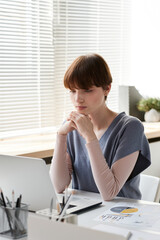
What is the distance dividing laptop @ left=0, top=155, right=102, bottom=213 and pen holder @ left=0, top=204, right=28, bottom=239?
0.21 feet

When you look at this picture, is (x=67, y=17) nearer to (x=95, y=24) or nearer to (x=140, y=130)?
(x=95, y=24)

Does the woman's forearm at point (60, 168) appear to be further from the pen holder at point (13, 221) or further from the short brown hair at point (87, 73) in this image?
the pen holder at point (13, 221)

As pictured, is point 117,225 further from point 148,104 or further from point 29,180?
point 148,104

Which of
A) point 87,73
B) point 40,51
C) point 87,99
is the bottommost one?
point 87,99

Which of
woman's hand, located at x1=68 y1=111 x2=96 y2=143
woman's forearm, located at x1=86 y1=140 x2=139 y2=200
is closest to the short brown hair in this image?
woman's hand, located at x1=68 y1=111 x2=96 y2=143

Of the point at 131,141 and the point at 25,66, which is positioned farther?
the point at 25,66

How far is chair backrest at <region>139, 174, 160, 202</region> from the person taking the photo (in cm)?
190

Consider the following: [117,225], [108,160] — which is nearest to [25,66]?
[108,160]

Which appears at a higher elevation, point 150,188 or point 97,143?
point 97,143

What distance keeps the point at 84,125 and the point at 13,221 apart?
63cm

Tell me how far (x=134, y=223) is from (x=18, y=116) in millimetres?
1575

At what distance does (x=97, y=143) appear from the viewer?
1.74 metres

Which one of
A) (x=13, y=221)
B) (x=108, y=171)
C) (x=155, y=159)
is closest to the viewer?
(x=13, y=221)

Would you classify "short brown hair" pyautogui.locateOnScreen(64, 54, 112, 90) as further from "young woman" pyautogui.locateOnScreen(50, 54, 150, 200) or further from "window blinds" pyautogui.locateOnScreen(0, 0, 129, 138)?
"window blinds" pyautogui.locateOnScreen(0, 0, 129, 138)
